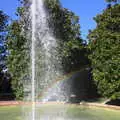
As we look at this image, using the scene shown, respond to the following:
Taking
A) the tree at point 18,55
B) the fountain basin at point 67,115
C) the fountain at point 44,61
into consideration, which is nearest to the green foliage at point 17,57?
the tree at point 18,55

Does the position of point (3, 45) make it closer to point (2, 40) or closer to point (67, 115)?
point (2, 40)

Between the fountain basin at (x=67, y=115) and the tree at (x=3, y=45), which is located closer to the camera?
the fountain basin at (x=67, y=115)

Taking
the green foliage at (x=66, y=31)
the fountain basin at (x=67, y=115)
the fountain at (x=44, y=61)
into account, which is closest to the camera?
the fountain basin at (x=67, y=115)

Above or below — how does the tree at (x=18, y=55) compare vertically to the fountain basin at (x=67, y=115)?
above

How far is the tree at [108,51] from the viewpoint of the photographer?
949 inches

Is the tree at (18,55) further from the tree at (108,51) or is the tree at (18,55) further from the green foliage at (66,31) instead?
the tree at (108,51)

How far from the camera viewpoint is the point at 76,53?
2994 centimetres

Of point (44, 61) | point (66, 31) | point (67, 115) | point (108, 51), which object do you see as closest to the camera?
point (67, 115)

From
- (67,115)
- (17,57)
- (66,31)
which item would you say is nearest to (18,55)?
(17,57)

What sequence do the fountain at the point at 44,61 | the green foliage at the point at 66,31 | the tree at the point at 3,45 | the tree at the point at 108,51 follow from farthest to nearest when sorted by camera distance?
the tree at the point at 3,45
the green foliage at the point at 66,31
the fountain at the point at 44,61
the tree at the point at 108,51

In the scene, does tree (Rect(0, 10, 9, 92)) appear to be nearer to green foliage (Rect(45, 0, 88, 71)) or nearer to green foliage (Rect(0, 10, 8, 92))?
green foliage (Rect(0, 10, 8, 92))

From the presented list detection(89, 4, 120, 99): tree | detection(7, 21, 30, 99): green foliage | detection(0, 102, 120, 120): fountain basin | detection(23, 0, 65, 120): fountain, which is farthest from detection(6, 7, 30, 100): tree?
detection(89, 4, 120, 99): tree

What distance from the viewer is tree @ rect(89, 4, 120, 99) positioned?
79.1 feet

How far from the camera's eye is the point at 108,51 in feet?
80.3
